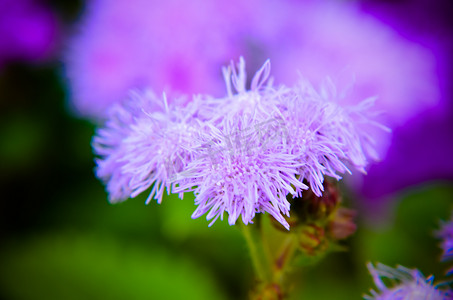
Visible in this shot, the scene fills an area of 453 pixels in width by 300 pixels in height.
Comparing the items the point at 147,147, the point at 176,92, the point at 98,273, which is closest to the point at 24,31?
the point at 176,92

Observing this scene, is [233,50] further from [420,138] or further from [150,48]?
[420,138]

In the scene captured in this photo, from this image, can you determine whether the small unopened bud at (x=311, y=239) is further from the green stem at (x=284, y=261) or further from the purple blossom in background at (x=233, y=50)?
the purple blossom in background at (x=233, y=50)

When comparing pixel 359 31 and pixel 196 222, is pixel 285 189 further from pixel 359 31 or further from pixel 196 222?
pixel 359 31

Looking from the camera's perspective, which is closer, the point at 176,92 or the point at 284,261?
the point at 284,261

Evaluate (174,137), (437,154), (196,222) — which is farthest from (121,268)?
(437,154)

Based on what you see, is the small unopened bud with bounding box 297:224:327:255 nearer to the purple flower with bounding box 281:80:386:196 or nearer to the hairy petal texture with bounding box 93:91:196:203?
the purple flower with bounding box 281:80:386:196

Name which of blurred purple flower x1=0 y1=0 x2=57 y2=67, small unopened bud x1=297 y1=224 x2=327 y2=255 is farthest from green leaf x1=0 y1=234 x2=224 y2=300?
blurred purple flower x1=0 y1=0 x2=57 y2=67

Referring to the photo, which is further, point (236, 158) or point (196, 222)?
point (196, 222)
